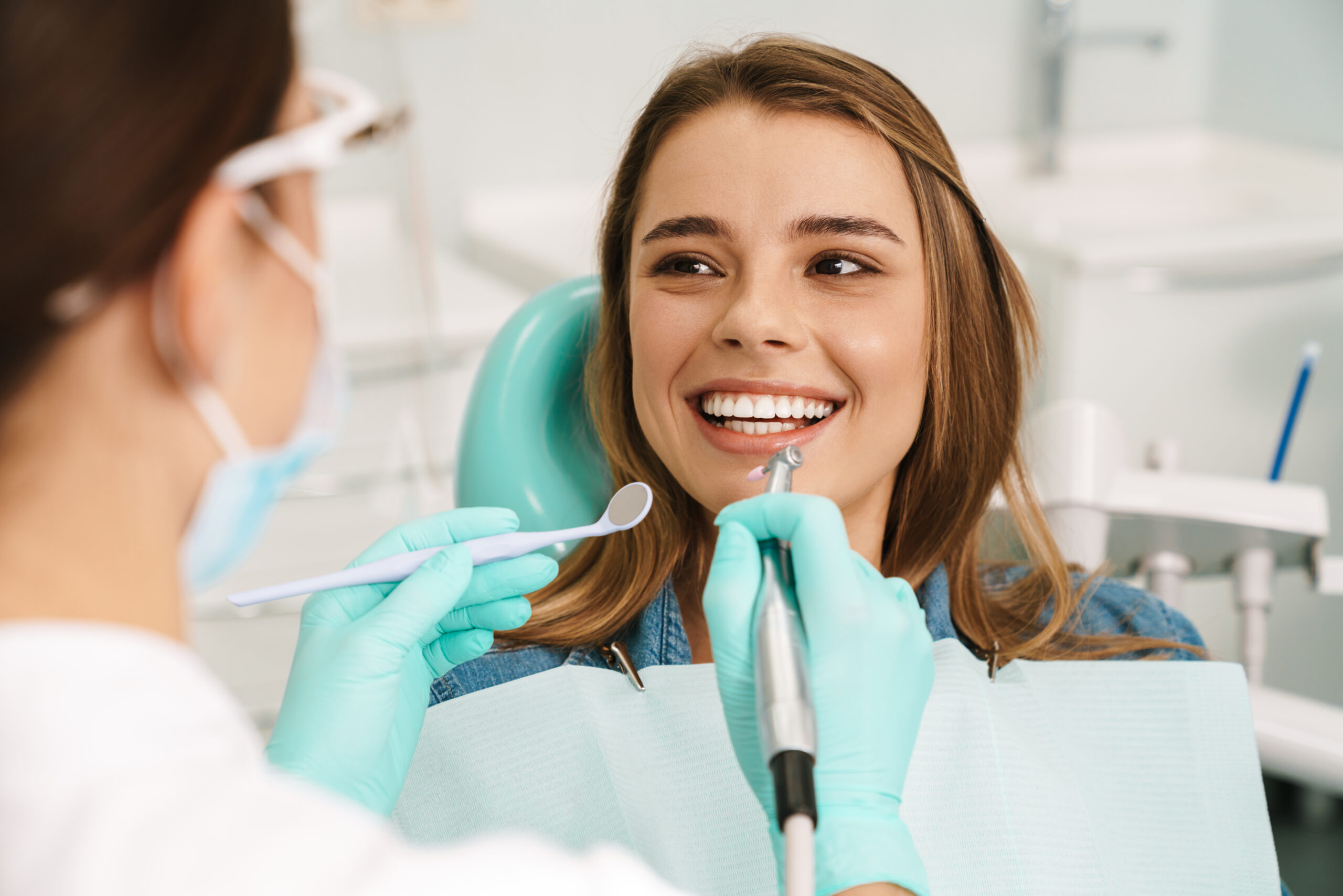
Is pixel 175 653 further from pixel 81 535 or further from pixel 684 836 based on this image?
pixel 684 836

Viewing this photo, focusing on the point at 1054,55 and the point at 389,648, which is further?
the point at 1054,55

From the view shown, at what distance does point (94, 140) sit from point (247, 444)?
183mm

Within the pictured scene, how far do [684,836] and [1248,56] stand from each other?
8.62ft

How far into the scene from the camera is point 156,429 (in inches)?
22.1

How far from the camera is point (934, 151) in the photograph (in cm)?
114

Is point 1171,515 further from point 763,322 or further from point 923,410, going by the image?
point 763,322

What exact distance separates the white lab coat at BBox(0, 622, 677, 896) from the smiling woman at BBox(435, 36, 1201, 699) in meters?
0.59

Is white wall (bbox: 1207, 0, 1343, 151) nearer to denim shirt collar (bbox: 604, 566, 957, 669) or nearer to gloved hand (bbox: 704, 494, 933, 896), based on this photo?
denim shirt collar (bbox: 604, 566, 957, 669)

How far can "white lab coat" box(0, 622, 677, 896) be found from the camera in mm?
484

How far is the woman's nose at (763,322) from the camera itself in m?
1.05

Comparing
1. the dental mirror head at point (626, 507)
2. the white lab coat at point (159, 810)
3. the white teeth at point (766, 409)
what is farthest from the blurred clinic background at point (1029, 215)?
the white lab coat at point (159, 810)

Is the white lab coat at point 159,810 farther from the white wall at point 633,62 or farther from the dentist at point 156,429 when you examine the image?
the white wall at point 633,62

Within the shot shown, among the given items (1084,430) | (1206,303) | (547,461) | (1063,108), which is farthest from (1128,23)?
(547,461)

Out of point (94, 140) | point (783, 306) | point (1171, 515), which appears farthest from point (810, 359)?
point (94, 140)
